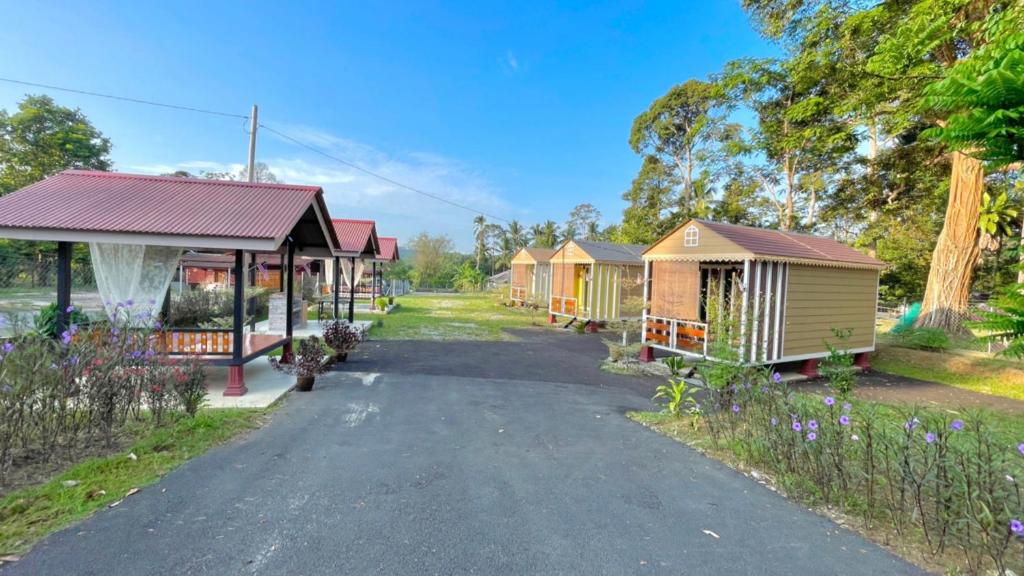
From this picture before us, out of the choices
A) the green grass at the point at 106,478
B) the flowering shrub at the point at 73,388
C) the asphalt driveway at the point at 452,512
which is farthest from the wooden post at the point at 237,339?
the flowering shrub at the point at 73,388

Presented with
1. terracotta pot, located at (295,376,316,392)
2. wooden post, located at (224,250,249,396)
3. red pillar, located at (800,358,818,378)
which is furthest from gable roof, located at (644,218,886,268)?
wooden post, located at (224,250,249,396)

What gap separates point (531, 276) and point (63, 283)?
65.5 ft

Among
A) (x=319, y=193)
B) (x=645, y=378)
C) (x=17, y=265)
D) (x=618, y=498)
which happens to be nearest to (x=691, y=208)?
(x=645, y=378)

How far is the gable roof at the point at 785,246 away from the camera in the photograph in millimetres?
8062

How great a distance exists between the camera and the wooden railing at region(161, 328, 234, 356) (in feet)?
19.9

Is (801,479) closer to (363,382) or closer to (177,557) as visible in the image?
(177,557)

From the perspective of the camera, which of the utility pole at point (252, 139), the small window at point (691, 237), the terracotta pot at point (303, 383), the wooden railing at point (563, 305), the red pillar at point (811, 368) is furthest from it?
the wooden railing at point (563, 305)

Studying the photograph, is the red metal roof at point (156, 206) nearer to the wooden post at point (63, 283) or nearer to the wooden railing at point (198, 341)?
the wooden post at point (63, 283)

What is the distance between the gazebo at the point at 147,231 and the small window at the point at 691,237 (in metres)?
7.48

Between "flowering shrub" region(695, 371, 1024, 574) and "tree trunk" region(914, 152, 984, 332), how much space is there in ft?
33.4

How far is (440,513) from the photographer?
2.90 meters

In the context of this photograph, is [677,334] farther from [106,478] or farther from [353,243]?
[353,243]

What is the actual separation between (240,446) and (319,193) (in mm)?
4658

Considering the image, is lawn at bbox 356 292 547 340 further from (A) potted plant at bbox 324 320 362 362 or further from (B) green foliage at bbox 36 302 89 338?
(B) green foliage at bbox 36 302 89 338
